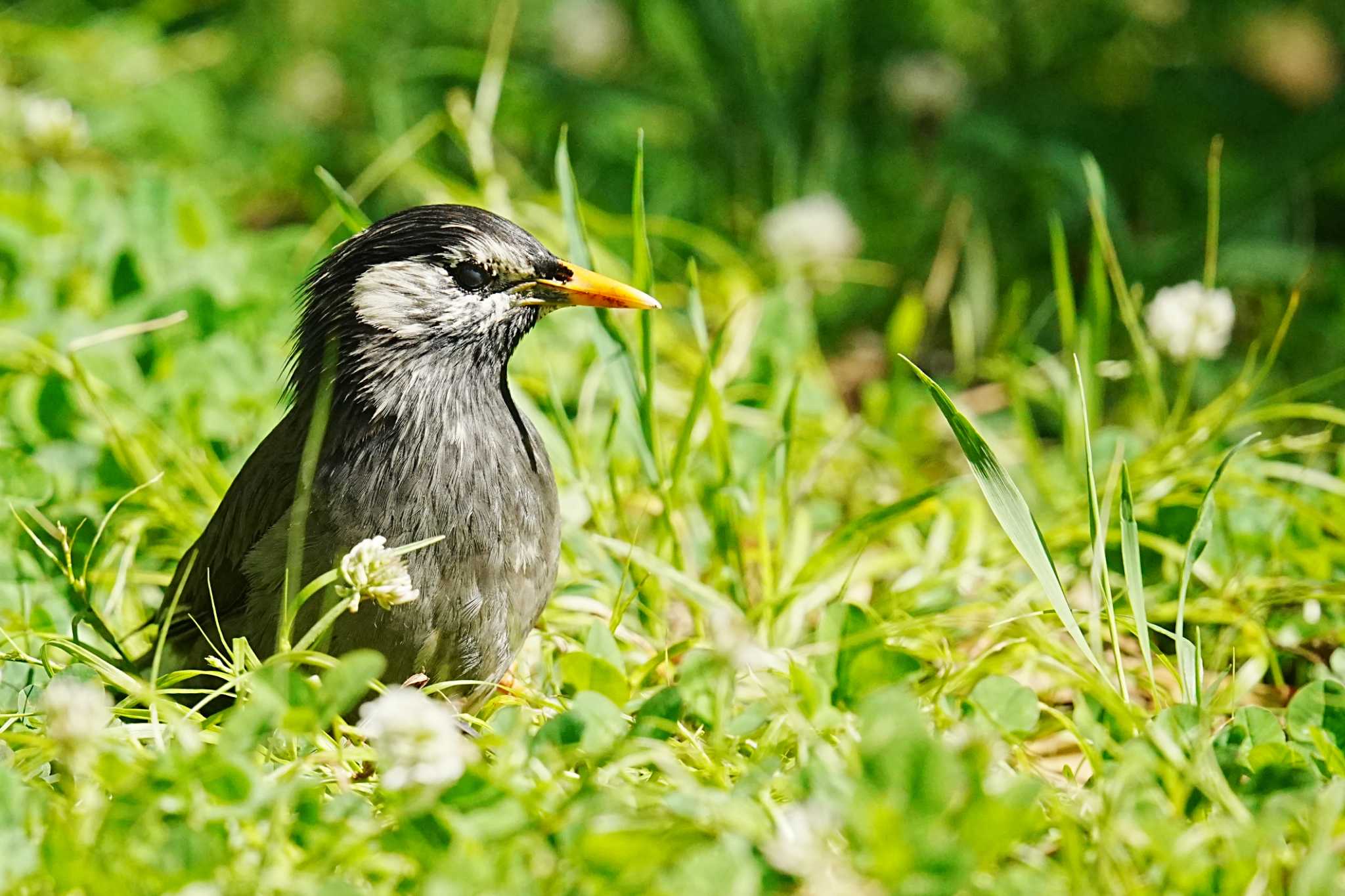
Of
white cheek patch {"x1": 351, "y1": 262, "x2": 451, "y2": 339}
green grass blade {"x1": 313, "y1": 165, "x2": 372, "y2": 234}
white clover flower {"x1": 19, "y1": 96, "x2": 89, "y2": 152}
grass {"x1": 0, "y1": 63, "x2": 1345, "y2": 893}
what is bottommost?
grass {"x1": 0, "y1": 63, "x2": 1345, "y2": 893}

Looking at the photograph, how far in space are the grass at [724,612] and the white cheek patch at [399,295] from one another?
1.53 ft

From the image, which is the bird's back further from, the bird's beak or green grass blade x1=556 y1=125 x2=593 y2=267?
green grass blade x1=556 y1=125 x2=593 y2=267

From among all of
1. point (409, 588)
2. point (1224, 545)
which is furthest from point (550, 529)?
point (1224, 545)

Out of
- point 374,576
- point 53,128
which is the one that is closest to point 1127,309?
point 374,576

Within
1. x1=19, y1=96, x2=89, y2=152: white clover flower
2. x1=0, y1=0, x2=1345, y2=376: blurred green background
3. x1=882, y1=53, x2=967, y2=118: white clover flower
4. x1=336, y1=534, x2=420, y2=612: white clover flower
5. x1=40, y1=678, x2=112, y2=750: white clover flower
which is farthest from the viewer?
x1=882, y1=53, x2=967, y2=118: white clover flower

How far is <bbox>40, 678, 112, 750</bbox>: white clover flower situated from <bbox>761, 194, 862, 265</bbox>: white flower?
2868 millimetres

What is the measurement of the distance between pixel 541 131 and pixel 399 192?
612mm

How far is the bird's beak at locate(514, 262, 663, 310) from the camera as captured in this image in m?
2.83

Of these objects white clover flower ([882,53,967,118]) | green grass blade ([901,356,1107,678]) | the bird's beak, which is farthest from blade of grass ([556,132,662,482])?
white clover flower ([882,53,967,118])

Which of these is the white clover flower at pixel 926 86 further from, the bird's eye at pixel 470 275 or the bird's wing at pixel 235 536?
the bird's wing at pixel 235 536

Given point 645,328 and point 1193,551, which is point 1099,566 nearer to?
point 1193,551

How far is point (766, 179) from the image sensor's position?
195 inches

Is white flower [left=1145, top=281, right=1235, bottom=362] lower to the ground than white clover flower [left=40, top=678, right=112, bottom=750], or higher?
lower

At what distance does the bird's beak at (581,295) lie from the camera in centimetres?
283
